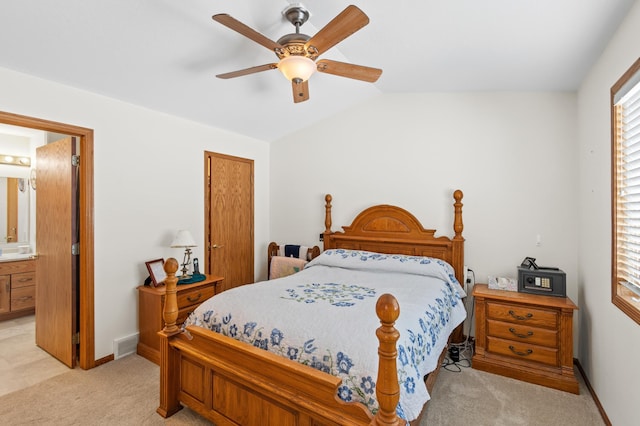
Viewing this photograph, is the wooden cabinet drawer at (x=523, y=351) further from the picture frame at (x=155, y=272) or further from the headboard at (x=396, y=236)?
the picture frame at (x=155, y=272)

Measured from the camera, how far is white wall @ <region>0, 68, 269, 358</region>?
2553 mm

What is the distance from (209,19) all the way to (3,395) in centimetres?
320

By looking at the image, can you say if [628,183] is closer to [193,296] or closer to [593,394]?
[593,394]

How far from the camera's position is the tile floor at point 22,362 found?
102 inches

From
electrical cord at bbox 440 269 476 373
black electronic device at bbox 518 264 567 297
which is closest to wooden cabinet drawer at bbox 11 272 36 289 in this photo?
electrical cord at bbox 440 269 476 373

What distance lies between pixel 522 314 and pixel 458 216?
1.08 metres

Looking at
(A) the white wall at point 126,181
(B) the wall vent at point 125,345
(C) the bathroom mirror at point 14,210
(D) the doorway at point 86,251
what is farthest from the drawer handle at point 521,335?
(C) the bathroom mirror at point 14,210

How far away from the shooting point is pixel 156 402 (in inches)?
91.5

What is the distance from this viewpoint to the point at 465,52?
8.07ft

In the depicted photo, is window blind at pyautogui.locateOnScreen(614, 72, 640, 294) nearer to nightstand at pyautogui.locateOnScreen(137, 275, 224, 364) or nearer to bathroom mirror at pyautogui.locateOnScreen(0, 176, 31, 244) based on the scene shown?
nightstand at pyautogui.locateOnScreen(137, 275, 224, 364)

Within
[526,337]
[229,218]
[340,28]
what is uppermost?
[340,28]

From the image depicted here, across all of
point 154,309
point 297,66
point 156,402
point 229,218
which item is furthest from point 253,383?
point 229,218

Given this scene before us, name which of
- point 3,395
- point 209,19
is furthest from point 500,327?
point 3,395

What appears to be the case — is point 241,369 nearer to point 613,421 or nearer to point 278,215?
point 613,421
